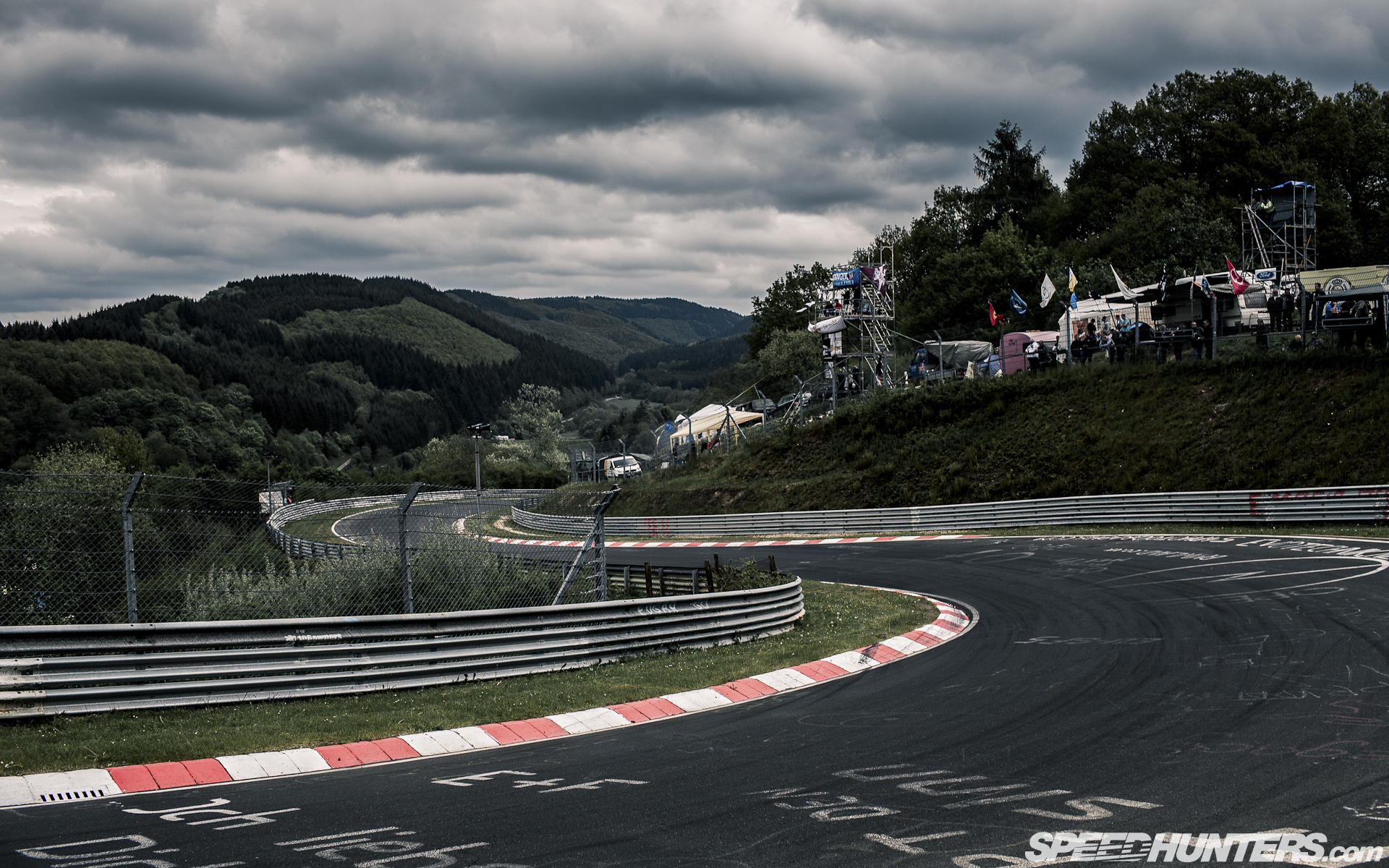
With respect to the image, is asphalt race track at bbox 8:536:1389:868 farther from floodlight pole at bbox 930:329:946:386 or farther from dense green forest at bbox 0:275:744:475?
dense green forest at bbox 0:275:744:475

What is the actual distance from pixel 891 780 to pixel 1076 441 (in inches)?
1100

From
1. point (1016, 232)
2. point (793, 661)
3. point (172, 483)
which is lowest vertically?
point (793, 661)

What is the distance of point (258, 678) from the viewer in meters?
9.55

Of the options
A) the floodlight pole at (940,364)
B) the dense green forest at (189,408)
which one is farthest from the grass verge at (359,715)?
the dense green forest at (189,408)

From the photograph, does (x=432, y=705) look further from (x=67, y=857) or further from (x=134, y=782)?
(x=67, y=857)

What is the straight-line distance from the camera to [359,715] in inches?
363

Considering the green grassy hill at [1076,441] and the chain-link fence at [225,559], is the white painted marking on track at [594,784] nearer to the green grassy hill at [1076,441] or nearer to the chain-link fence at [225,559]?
the chain-link fence at [225,559]

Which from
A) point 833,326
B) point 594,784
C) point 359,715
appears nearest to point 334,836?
point 594,784

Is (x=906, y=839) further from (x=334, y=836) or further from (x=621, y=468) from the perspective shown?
(x=621, y=468)

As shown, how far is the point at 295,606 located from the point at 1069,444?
27345 millimetres

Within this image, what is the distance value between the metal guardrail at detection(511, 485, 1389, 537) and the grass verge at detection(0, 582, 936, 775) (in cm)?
1441

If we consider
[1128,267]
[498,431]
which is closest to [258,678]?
[1128,267]

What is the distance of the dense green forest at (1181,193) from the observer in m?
52.9

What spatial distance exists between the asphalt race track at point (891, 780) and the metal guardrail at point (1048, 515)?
45.3ft
